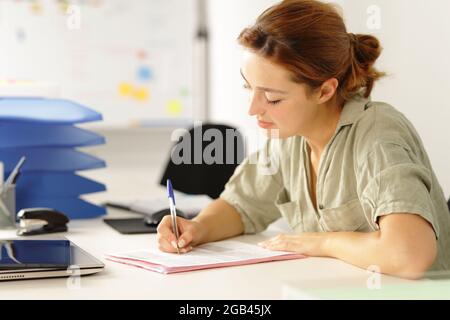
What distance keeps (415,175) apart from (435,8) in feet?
1.89

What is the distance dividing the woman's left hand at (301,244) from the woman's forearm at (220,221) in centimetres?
16

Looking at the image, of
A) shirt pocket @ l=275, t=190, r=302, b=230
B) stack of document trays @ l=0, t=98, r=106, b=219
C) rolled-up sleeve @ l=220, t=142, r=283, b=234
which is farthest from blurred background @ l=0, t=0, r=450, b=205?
shirt pocket @ l=275, t=190, r=302, b=230

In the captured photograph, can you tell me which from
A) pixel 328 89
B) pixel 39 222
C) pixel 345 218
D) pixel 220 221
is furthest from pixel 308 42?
pixel 39 222

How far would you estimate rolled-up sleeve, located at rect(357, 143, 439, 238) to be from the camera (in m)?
1.31

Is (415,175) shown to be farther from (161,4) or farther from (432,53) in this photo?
(161,4)

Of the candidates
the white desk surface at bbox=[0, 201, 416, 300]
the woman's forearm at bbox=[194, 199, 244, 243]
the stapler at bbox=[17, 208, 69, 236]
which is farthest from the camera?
the stapler at bbox=[17, 208, 69, 236]

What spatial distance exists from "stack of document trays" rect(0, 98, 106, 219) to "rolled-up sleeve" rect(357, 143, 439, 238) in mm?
908

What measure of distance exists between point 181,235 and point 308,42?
48 cm

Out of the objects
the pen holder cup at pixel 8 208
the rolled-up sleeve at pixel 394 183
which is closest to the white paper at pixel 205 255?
the rolled-up sleeve at pixel 394 183

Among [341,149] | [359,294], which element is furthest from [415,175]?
[359,294]

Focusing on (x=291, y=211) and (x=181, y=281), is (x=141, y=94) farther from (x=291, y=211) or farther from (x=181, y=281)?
(x=181, y=281)

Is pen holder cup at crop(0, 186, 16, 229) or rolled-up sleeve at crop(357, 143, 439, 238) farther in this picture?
pen holder cup at crop(0, 186, 16, 229)

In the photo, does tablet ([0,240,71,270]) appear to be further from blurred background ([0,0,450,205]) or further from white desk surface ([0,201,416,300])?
blurred background ([0,0,450,205])

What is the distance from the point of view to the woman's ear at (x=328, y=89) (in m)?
1.52
